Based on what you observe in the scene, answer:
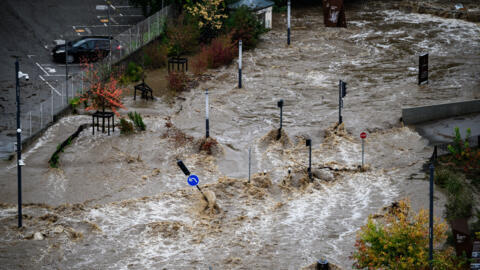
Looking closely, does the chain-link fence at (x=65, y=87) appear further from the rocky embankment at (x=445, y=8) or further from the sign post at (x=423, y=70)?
the rocky embankment at (x=445, y=8)

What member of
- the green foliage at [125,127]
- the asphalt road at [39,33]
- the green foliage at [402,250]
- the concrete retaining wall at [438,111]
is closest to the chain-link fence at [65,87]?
the asphalt road at [39,33]

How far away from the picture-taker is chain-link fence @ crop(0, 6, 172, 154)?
29.0 metres

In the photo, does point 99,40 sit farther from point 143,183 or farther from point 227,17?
point 143,183

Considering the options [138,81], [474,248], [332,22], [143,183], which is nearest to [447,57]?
[332,22]

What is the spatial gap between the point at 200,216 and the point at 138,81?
15.3 m

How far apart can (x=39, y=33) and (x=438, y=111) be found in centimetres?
2350

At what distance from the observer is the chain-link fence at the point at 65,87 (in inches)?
1144

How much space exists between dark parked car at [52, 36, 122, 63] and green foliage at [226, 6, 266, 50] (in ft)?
23.8

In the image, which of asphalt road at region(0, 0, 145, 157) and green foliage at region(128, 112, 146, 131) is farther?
asphalt road at region(0, 0, 145, 157)

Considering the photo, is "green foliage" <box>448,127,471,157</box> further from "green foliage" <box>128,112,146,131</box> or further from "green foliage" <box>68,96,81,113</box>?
"green foliage" <box>68,96,81,113</box>

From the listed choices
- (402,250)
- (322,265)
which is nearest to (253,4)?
(322,265)

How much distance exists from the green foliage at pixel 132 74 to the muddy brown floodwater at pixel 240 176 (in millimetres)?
2656

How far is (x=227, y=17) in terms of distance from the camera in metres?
42.9

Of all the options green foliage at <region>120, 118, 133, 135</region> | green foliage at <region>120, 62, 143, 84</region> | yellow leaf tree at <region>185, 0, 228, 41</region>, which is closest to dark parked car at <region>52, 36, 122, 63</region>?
green foliage at <region>120, 62, 143, 84</region>
